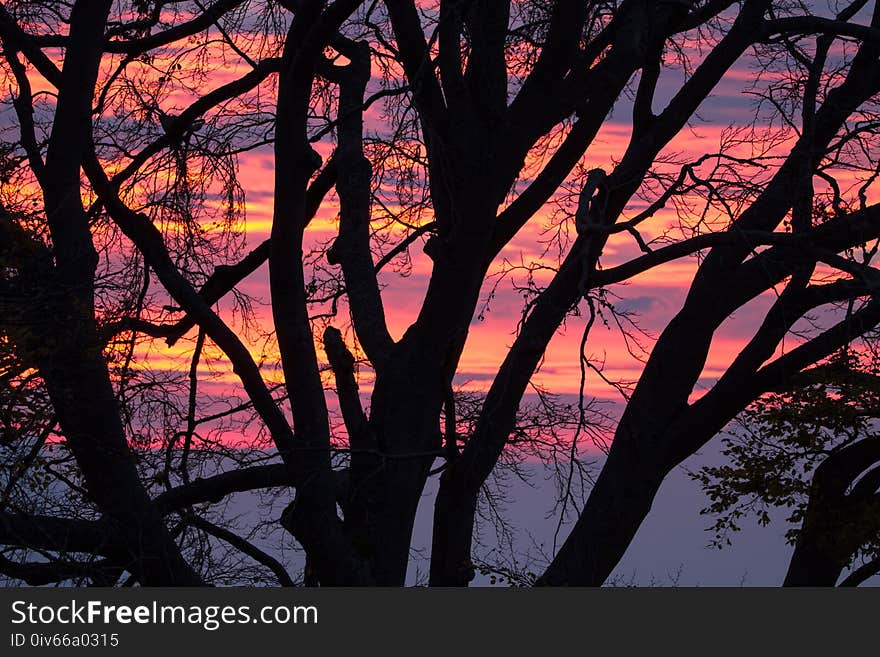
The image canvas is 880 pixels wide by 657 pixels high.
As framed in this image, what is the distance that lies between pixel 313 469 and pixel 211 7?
17.6 feet

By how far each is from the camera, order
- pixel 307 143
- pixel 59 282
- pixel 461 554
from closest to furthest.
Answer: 1. pixel 307 143
2. pixel 59 282
3. pixel 461 554

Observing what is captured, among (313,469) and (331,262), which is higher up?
(331,262)

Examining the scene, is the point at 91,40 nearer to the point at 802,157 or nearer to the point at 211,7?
the point at 211,7

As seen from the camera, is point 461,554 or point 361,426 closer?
point 361,426
